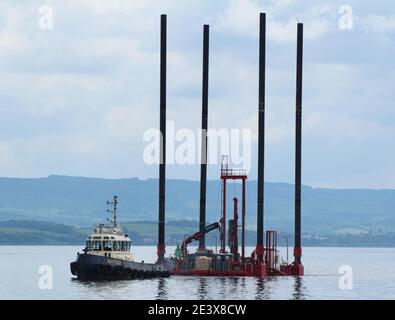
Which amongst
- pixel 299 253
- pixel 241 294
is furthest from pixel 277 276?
pixel 241 294

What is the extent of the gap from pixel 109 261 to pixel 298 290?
18.6m

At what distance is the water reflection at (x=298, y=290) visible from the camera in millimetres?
112406

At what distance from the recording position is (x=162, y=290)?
117062 millimetres

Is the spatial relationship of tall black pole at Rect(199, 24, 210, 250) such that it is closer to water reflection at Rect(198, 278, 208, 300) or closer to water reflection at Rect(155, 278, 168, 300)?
water reflection at Rect(198, 278, 208, 300)

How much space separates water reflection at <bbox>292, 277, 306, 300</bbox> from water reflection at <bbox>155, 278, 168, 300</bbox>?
11.0 m

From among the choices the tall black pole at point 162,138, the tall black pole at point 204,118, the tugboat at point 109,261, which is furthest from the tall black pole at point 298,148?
the tugboat at point 109,261

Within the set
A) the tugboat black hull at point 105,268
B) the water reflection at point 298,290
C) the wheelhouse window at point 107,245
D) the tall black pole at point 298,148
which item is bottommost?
the water reflection at point 298,290

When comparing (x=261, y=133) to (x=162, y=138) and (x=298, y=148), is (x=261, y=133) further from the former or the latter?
(x=162, y=138)

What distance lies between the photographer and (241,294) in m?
113

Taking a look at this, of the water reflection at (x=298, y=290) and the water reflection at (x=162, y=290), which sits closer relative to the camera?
the water reflection at (x=162, y=290)

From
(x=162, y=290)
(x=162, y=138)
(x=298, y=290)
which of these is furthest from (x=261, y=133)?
(x=162, y=290)

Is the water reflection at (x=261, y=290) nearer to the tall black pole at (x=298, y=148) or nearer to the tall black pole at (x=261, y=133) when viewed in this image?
the tall black pole at (x=261, y=133)

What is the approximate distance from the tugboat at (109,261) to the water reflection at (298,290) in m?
13.7
